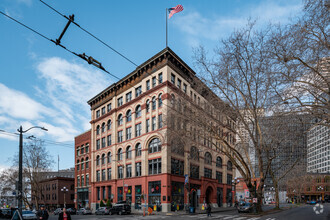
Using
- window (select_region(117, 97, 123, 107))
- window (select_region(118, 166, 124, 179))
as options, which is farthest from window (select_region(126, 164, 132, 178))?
window (select_region(117, 97, 123, 107))

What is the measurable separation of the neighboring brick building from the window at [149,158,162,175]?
76.2 feet

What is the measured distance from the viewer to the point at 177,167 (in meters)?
43.3

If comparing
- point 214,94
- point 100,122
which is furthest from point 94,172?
point 214,94

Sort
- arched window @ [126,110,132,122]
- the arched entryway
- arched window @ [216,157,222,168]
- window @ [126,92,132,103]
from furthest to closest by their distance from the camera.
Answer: arched window @ [216,157,222,168], the arched entryway, window @ [126,92,132,103], arched window @ [126,110,132,122]

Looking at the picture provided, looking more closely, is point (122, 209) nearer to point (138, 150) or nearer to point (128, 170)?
point (128, 170)

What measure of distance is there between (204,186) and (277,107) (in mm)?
34627

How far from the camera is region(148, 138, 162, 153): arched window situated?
1681 inches

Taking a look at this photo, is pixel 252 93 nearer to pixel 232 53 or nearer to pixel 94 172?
pixel 232 53

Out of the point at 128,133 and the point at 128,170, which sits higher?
the point at 128,133

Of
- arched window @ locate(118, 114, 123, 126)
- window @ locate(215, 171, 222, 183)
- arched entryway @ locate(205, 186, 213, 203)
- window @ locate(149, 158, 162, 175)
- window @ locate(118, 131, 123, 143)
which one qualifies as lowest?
arched entryway @ locate(205, 186, 213, 203)

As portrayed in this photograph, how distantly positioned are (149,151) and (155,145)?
175cm

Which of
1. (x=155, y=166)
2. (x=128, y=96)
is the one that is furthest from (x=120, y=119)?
(x=155, y=166)

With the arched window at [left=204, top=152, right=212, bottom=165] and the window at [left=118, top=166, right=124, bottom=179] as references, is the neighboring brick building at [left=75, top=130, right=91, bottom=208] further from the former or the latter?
the arched window at [left=204, top=152, right=212, bottom=165]

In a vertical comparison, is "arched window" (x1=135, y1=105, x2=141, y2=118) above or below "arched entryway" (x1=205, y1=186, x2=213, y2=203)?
above
